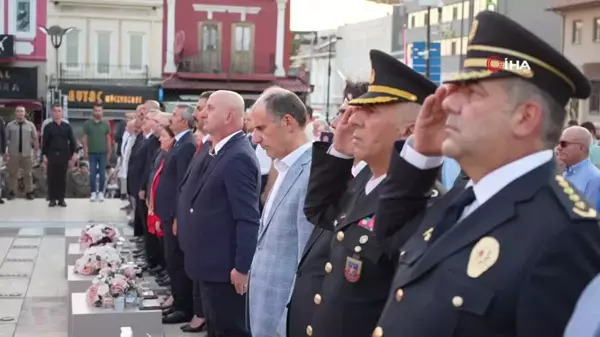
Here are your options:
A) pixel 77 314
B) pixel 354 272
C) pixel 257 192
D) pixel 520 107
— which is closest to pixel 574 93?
pixel 520 107

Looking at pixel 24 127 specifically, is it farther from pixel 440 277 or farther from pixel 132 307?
pixel 440 277

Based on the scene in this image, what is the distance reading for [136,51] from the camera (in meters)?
32.9

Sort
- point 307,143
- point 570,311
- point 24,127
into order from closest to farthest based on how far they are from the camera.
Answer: point 570,311, point 307,143, point 24,127

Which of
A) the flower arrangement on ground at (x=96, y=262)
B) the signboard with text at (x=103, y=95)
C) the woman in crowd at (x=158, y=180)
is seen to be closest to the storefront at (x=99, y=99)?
the signboard with text at (x=103, y=95)

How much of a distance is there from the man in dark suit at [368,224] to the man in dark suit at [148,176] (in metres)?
6.63

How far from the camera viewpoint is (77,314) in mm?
6258

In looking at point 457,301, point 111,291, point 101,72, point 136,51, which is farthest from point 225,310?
point 136,51

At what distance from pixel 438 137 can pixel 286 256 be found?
6.56ft

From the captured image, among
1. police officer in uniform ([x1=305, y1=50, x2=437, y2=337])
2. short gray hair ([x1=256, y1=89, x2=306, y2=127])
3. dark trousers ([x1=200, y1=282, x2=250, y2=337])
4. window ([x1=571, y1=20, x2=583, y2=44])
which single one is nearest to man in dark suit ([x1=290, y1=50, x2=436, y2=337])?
police officer in uniform ([x1=305, y1=50, x2=437, y2=337])

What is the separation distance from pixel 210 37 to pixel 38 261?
23.2 m

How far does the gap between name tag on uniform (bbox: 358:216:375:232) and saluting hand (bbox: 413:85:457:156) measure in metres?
0.48

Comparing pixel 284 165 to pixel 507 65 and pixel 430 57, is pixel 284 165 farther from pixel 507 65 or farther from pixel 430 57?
pixel 430 57

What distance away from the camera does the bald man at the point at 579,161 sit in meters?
6.76

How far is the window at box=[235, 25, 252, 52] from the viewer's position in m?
33.2
